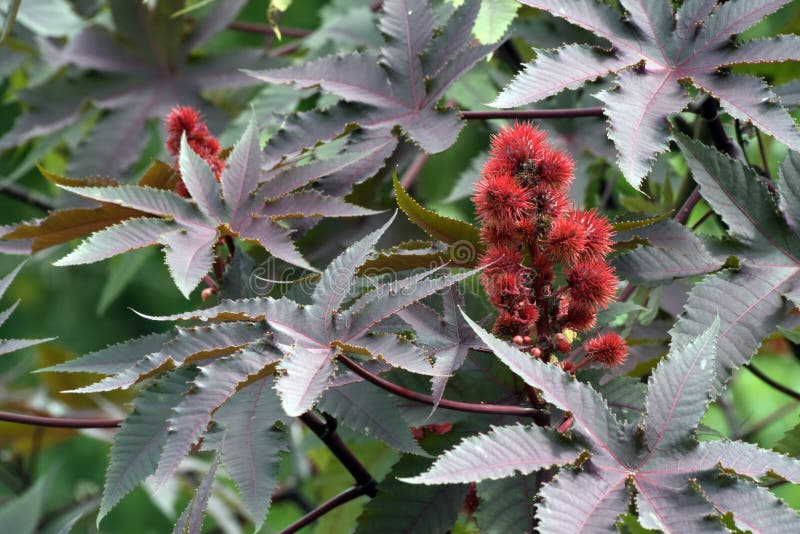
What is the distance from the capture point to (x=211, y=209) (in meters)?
1.08

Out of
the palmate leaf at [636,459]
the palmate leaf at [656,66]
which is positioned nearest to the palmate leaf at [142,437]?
the palmate leaf at [636,459]

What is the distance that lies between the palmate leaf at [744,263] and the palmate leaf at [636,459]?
8 cm

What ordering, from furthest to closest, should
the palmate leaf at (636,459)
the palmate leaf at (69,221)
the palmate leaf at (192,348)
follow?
the palmate leaf at (69,221) → the palmate leaf at (192,348) → the palmate leaf at (636,459)

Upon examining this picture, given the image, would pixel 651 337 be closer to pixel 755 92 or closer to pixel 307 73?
pixel 755 92

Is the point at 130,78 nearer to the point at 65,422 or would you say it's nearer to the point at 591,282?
the point at 65,422

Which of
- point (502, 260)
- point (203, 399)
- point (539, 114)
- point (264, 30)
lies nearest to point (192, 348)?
point (203, 399)

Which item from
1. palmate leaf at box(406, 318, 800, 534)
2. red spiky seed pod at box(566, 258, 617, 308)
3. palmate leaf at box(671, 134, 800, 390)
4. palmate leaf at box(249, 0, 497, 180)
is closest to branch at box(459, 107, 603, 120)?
palmate leaf at box(249, 0, 497, 180)

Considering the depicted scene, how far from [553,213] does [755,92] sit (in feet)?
0.86

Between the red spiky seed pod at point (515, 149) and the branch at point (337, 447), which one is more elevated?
the red spiky seed pod at point (515, 149)

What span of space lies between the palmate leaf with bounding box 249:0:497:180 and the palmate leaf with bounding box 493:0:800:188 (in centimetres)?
18

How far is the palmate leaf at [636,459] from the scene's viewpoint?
745mm

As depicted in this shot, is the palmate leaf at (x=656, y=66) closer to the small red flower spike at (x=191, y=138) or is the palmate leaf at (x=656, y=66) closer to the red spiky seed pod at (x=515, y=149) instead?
the red spiky seed pod at (x=515, y=149)

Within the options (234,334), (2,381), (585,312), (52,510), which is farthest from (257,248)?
(2,381)

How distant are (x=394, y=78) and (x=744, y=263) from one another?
1.62 feet
